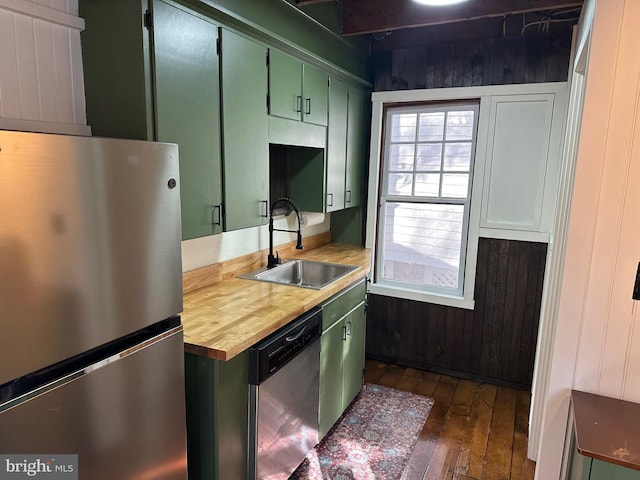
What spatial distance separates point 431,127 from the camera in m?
3.29

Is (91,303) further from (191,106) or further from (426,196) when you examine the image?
(426,196)

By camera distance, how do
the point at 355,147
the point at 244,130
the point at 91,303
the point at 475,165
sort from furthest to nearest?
the point at 355,147
the point at 475,165
the point at 244,130
the point at 91,303

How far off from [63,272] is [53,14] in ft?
3.54

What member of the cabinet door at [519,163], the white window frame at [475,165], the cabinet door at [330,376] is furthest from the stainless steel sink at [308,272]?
the cabinet door at [519,163]

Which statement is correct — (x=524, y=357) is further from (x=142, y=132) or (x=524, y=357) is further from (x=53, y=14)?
(x=53, y=14)

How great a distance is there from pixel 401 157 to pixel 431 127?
320 mm

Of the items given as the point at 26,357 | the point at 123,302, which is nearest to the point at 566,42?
the point at 123,302

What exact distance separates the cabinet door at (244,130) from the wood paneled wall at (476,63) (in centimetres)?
154

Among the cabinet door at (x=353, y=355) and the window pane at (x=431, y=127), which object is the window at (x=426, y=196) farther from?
the cabinet door at (x=353, y=355)

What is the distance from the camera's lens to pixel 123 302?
1.12 m

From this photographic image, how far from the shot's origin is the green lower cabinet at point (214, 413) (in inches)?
61.3

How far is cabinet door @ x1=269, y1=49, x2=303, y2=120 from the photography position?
216 centimetres

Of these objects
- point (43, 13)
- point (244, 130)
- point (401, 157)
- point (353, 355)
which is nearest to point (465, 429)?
point (353, 355)

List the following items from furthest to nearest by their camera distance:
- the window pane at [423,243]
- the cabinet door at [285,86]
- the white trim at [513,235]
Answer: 1. the window pane at [423,243]
2. the white trim at [513,235]
3. the cabinet door at [285,86]
